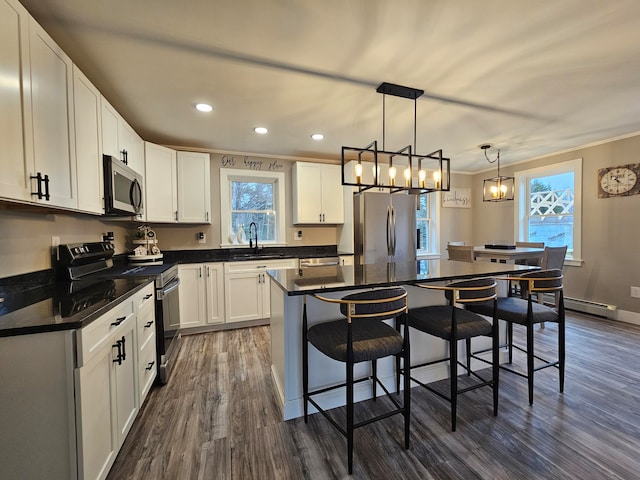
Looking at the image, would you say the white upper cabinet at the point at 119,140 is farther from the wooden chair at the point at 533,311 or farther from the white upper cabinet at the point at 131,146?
the wooden chair at the point at 533,311

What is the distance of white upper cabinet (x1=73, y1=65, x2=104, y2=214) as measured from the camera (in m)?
1.74

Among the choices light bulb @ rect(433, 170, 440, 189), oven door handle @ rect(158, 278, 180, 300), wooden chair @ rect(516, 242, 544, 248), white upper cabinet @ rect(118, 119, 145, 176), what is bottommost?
oven door handle @ rect(158, 278, 180, 300)

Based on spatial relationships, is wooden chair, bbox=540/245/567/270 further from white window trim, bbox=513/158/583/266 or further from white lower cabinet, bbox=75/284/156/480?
white lower cabinet, bbox=75/284/156/480

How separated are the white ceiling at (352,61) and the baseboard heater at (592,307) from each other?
2316 millimetres

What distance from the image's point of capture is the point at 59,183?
1.54 meters

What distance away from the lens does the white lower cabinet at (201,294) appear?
3330 millimetres

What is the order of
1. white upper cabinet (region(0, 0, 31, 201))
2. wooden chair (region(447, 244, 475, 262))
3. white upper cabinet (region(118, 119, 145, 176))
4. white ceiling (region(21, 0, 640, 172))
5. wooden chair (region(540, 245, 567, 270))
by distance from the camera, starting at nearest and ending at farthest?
white upper cabinet (region(0, 0, 31, 201)), white ceiling (region(21, 0, 640, 172)), white upper cabinet (region(118, 119, 145, 176)), wooden chair (region(540, 245, 567, 270)), wooden chair (region(447, 244, 475, 262))

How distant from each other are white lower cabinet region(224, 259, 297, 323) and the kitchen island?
1.50 m

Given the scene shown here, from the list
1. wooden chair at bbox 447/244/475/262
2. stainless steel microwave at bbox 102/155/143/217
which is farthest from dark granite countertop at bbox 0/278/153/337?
wooden chair at bbox 447/244/475/262

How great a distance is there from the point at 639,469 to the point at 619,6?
246 cm

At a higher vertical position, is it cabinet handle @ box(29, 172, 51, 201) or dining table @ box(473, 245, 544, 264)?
cabinet handle @ box(29, 172, 51, 201)

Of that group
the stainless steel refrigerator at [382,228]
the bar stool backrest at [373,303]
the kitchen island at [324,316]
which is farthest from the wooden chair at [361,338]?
the stainless steel refrigerator at [382,228]

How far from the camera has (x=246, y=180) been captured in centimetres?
415

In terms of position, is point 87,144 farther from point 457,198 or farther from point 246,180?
point 457,198
